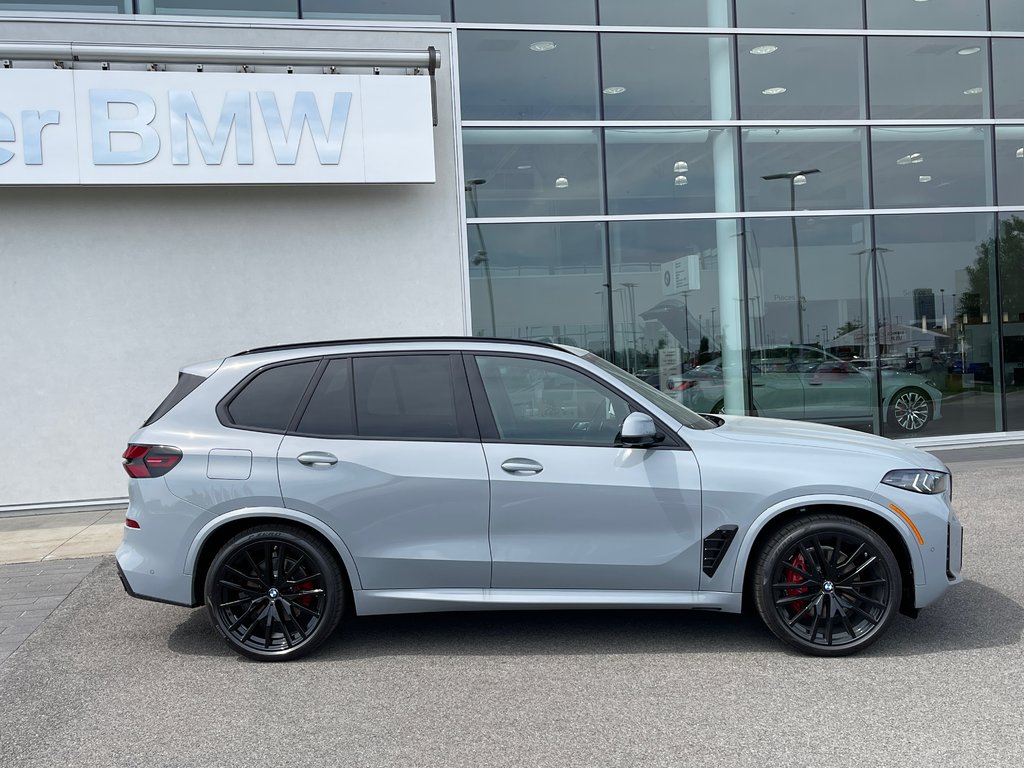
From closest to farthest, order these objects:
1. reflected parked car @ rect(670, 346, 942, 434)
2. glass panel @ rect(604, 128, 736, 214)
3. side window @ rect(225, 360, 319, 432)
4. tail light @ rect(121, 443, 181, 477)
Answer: tail light @ rect(121, 443, 181, 477) → side window @ rect(225, 360, 319, 432) → glass panel @ rect(604, 128, 736, 214) → reflected parked car @ rect(670, 346, 942, 434)

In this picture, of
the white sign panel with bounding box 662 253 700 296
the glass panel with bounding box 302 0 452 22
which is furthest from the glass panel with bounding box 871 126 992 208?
the glass panel with bounding box 302 0 452 22

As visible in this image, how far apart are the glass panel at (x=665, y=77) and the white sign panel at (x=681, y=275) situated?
6.33 ft

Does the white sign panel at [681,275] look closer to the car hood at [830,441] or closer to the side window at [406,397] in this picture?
the car hood at [830,441]

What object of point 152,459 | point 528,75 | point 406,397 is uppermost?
point 528,75

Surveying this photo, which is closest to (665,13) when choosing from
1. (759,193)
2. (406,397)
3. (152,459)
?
(759,193)

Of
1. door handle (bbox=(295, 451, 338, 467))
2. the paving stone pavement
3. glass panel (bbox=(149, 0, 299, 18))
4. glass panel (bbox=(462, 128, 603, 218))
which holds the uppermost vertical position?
glass panel (bbox=(149, 0, 299, 18))

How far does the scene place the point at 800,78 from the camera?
473 inches

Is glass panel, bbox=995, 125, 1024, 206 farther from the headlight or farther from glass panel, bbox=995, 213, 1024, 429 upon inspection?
the headlight

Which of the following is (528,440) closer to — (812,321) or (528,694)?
(528,694)

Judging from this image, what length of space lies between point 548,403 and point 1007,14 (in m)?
11.6

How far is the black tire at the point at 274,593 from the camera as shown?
473 centimetres

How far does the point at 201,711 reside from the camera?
4.16 m

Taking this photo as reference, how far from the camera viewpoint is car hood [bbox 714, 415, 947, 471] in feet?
15.5

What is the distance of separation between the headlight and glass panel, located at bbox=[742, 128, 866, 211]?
301 inches
